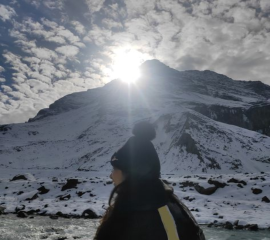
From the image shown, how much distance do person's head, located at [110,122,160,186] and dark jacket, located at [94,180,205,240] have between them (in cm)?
13

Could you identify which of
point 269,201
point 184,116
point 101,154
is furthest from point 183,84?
point 269,201

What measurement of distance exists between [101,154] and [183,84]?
133m

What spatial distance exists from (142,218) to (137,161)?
57cm

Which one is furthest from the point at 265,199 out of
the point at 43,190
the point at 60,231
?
the point at 43,190

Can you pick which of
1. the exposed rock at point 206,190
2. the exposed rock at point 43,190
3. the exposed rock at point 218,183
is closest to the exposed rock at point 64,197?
the exposed rock at point 43,190

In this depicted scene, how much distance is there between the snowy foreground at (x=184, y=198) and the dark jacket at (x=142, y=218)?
17.5m

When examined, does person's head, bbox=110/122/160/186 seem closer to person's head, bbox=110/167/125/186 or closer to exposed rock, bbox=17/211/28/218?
person's head, bbox=110/167/125/186

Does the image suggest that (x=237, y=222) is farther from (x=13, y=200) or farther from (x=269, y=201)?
(x=13, y=200)

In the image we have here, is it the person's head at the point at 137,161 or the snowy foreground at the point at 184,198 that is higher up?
the person's head at the point at 137,161

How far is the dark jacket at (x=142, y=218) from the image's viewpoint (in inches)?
87.0

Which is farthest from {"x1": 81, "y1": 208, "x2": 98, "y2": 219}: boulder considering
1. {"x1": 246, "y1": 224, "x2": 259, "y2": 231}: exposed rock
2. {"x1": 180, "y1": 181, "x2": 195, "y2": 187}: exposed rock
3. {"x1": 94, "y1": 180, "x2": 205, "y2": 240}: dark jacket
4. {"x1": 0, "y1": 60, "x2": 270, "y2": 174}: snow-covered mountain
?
{"x1": 0, "y1": 60, "x2": 270, "y2": 174}: snow-covered mountain

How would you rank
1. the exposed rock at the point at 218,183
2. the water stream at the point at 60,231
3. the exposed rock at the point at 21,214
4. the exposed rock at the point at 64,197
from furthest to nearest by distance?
the exposed rock at the point at 64,197
the exposed rock at the point at 218,183
the exposed rock at the point at 21,214
the water stream at the point at 60,231

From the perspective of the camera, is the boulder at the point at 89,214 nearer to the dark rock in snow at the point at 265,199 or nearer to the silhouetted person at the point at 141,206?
the dark rock in snow at the point at 265,199

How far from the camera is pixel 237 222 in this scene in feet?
57.5
